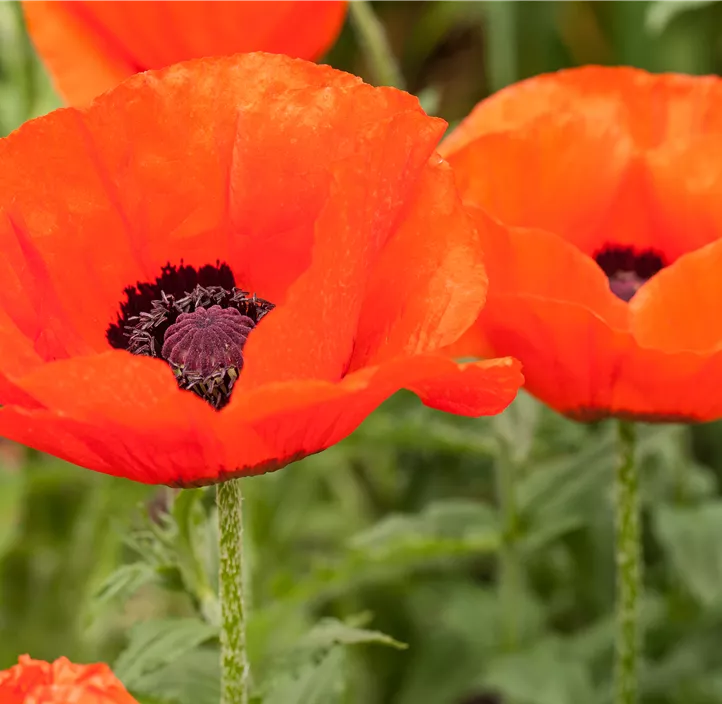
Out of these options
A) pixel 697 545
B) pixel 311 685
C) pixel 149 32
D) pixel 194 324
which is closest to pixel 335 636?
pixel 311 685

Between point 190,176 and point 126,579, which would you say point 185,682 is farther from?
point 190,176

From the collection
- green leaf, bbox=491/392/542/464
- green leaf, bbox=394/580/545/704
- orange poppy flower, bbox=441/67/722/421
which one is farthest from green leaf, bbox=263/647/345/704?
green leaf, bbox=394/580/545/704

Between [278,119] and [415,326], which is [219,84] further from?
[415,326]

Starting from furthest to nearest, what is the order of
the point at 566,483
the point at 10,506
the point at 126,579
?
the point at 10,506
the point at 566,483
the point at 126,579

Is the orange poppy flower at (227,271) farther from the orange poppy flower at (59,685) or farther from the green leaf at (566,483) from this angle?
the green leaf at (566,483)

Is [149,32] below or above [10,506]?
above

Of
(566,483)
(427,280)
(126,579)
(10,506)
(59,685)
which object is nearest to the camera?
(59,685)

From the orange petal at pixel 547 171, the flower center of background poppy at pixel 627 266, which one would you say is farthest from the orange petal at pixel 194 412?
the flower center of background poppy at pixel 627 266

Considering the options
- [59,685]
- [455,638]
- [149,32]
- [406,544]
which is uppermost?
[149,32]
